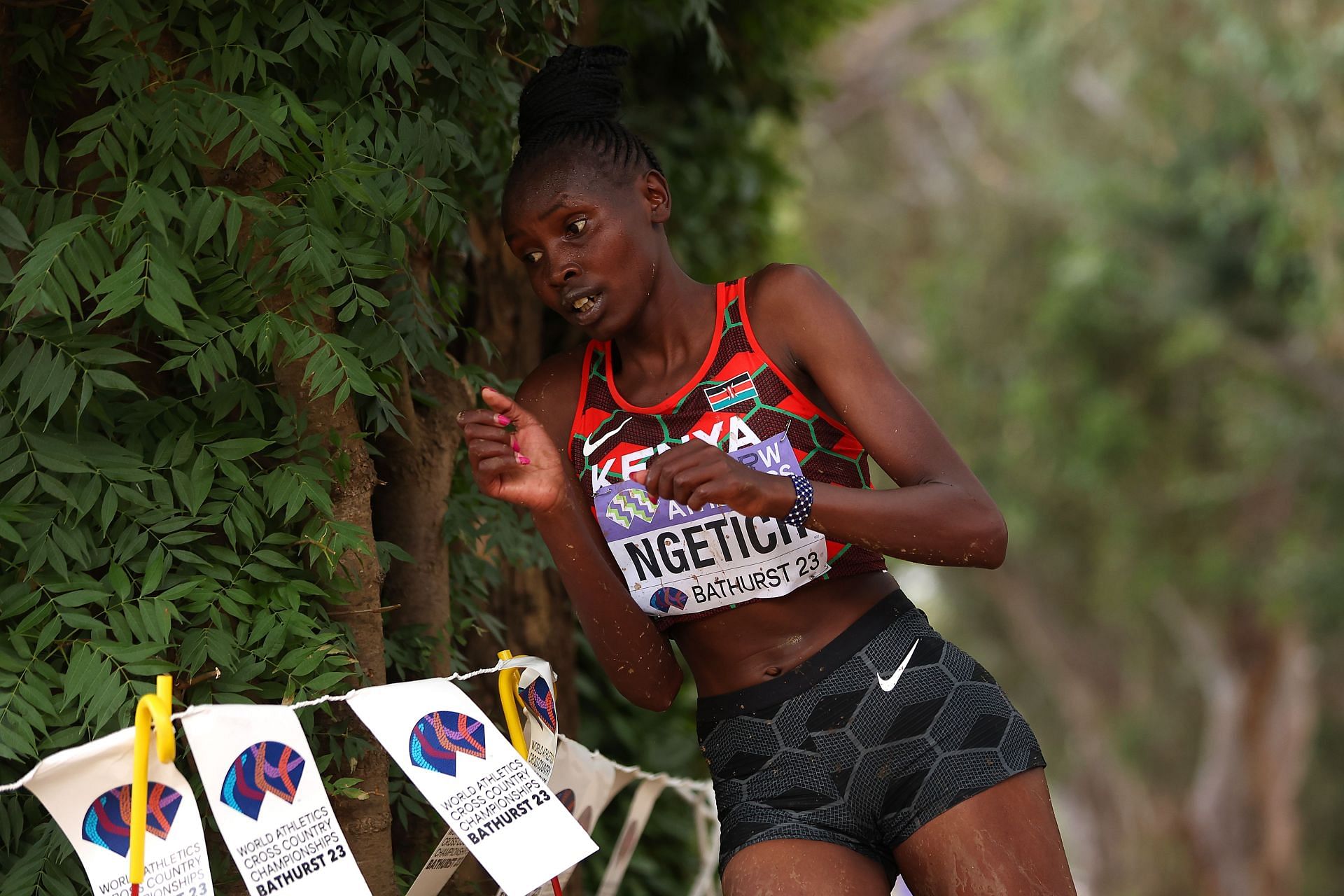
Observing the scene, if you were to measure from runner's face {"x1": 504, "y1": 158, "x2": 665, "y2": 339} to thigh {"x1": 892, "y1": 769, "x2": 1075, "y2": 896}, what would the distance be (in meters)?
1.10

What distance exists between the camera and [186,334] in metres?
2.48

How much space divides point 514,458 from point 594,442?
0.89 feet

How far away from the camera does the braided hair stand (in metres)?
2.84

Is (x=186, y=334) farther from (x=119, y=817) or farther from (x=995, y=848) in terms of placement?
(x=995, y=848)

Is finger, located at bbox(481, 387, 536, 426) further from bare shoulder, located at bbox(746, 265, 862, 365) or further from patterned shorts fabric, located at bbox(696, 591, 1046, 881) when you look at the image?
patterned shorts fabric, located at bbox(696, 591, 1046, 881)

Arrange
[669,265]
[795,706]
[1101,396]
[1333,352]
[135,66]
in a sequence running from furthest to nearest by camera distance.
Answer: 1. [1101,396]
2. [1333,352]
3. [669,265]
4. [795,706]
5. [135,66]

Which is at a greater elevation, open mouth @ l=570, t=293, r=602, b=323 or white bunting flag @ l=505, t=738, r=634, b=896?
open mouth @ l=570, t=293, r=602, b=323

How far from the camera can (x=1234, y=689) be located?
16562 mm

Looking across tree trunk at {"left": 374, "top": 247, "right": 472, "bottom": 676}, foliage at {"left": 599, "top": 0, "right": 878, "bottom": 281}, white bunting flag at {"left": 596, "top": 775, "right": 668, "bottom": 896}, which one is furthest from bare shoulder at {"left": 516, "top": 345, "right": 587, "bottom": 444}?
foliage at {"left": 599, "top": 0, "right": 878, "bottom": 281}

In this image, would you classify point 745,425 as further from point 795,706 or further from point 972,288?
point 972,288

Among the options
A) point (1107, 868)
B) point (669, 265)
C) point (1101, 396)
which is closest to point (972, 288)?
point (1101, 396)

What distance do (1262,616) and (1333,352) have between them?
4143 millimetres

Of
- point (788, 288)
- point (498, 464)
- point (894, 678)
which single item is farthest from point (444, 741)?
point (788, 288)

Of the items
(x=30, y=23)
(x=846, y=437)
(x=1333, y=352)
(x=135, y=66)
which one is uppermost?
(x=30, y=23)
